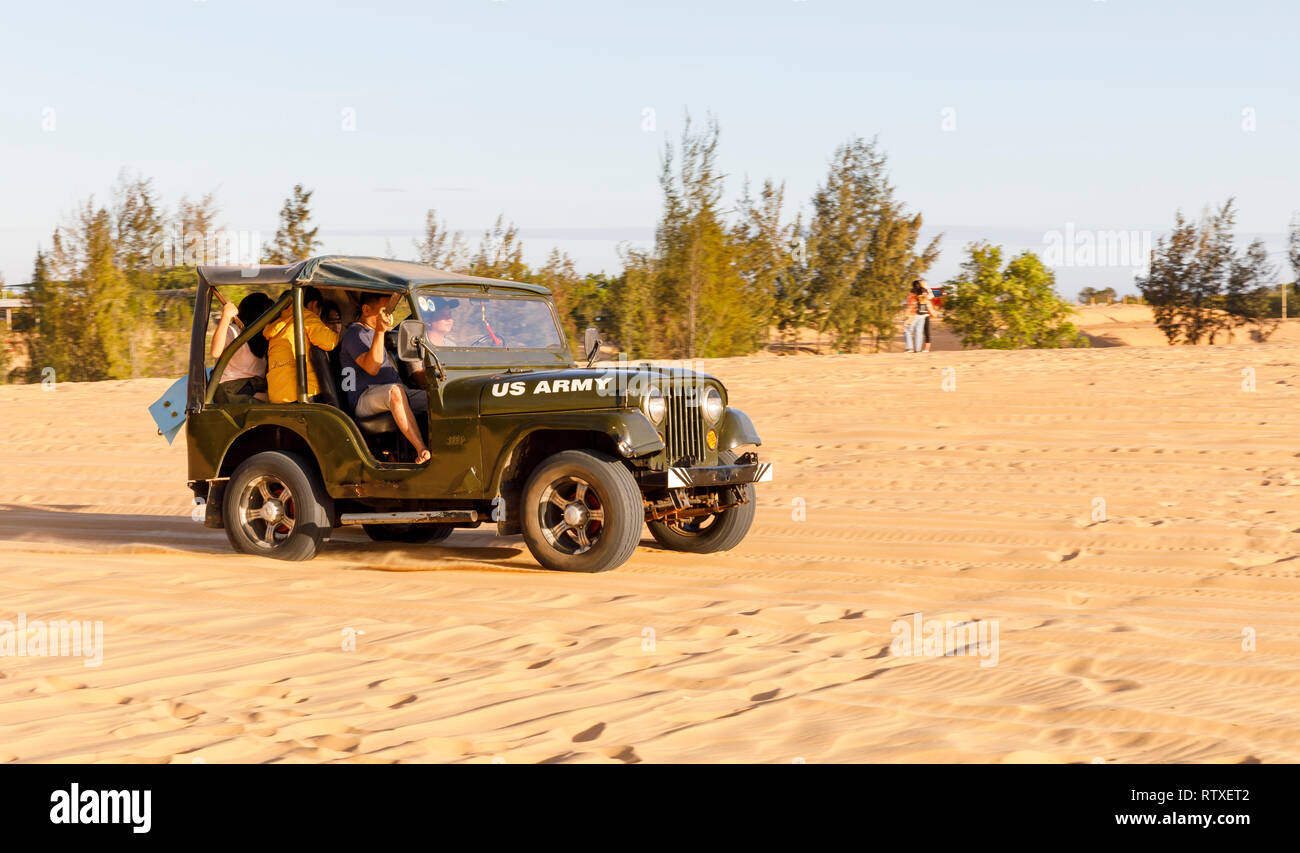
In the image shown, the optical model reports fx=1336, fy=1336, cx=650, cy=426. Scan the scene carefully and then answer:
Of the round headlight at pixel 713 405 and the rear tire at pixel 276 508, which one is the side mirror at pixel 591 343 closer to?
the round headlight at pixel 713 405

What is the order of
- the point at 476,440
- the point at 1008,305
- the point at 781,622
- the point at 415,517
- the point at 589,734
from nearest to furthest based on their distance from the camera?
the point at 589,734
the point at 781,622
the point at 476,440
the point at 415,517
the point at 1008,305

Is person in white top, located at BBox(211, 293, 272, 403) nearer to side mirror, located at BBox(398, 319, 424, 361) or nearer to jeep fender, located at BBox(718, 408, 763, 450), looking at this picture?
side mirror, located at BBox(398, 319, 424, 361)

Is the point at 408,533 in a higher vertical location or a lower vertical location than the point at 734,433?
lower

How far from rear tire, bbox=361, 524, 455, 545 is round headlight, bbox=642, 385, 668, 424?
2725mm

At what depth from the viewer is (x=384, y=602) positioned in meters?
7.50

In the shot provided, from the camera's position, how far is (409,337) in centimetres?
824

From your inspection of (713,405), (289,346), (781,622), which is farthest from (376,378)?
(781,622)

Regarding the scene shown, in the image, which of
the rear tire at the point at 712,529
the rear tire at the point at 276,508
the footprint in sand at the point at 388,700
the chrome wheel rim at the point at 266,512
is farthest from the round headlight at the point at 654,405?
the footprint in sand at the point at 388,700

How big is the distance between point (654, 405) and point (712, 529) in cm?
129

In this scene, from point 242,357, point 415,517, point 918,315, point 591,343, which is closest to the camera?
point 415,517

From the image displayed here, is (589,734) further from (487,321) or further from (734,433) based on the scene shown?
(487,321)

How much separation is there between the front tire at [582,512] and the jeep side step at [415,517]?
43 centimetres

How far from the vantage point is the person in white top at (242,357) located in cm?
946
